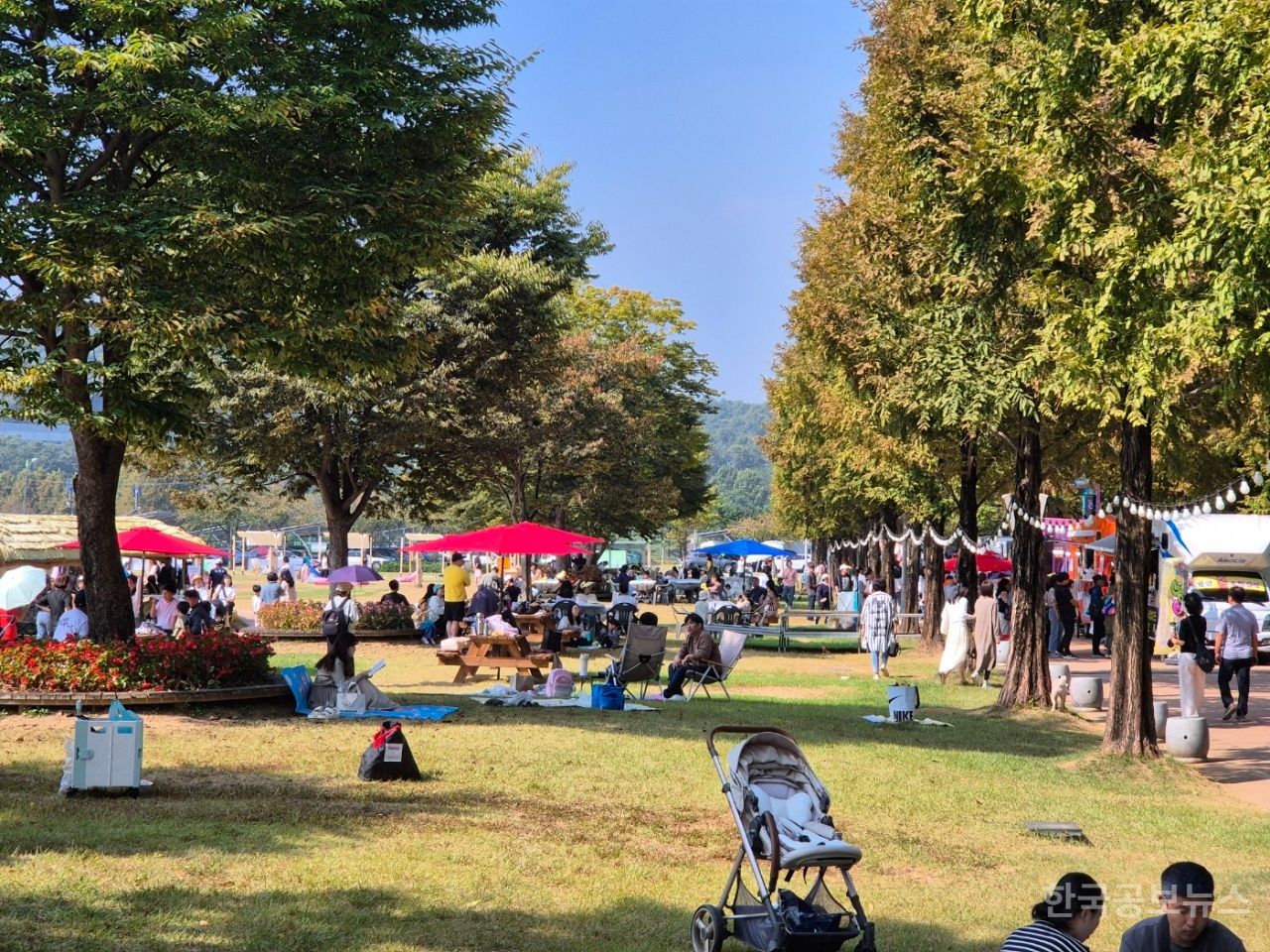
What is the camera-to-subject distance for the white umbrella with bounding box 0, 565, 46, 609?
25828 millimetres

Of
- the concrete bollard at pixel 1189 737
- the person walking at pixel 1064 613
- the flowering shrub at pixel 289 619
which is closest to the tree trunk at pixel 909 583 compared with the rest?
the person walking at pixel 1064 613

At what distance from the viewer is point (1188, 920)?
205 inches

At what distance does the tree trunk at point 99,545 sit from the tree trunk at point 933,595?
2050cm

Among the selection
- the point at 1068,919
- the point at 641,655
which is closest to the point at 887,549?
the point at 641,655

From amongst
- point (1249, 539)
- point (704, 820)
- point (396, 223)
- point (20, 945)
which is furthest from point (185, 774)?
point (1249, 539)

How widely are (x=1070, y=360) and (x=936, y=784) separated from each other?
421cm

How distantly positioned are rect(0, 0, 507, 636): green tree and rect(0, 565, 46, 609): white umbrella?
9384 millimetres

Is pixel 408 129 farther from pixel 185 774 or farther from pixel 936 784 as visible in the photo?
pixel 936 784

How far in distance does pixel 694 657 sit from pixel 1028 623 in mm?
4993

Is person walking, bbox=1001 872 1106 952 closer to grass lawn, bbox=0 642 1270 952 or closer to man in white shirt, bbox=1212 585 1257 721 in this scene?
grass lawn, bbox=0 642 1270 952

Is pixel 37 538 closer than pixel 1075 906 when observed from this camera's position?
No

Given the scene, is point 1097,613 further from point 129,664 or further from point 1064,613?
point 129,664

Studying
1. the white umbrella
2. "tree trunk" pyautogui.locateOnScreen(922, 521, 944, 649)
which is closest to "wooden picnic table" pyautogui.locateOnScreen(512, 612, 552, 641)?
the white umbrella

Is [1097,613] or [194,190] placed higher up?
[194,190]
